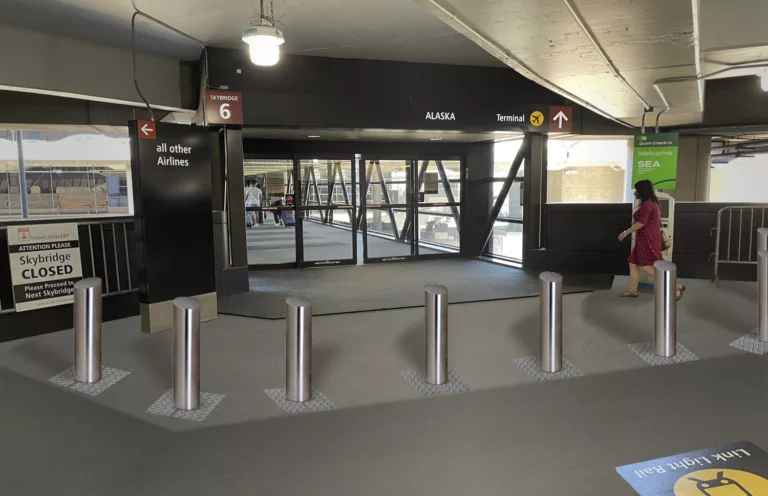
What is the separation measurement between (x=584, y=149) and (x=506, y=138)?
5.66 feet

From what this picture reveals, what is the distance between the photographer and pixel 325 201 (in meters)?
10.2

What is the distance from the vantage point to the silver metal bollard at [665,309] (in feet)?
14.7

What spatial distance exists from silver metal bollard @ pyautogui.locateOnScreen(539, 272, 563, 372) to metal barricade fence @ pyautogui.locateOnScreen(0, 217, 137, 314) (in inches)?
178

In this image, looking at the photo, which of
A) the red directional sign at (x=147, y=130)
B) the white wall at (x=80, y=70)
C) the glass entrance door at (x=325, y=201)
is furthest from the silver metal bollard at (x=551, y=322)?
the glass entrance door at (x=325, y=201)

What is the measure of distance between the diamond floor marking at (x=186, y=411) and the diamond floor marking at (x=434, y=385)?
4.69ft

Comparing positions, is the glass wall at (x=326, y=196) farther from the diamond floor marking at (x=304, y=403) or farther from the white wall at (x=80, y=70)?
the diamond floor marking at (x=304, y=403)

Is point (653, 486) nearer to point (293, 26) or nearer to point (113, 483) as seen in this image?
point (113, 483)

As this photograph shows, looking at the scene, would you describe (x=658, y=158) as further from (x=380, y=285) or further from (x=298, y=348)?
(x=298, y=348)

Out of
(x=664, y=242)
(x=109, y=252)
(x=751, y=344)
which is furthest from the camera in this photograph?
(x=664, y=242)

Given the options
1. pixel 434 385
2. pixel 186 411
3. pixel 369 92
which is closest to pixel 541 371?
pixel 434 385

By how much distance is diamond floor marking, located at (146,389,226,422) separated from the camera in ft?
11.5

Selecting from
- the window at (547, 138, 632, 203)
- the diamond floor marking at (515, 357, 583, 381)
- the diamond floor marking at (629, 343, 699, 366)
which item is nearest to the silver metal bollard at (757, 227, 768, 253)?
the diamond floor marking at (629, 343, 699, 366)

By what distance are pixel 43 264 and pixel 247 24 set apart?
11.6ft

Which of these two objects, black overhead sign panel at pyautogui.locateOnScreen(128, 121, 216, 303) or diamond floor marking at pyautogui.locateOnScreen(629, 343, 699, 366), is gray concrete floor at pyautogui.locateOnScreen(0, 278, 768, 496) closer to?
diamond floor marking at pyautogui.locateOnScreen(629, 343, 699, 366)
